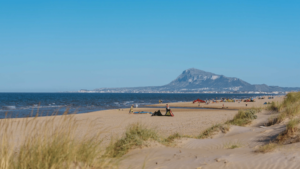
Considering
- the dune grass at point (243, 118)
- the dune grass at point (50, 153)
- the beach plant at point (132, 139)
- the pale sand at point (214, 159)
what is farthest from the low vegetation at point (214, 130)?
the dune grass at point (50, 153)

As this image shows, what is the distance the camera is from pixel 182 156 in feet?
20.2

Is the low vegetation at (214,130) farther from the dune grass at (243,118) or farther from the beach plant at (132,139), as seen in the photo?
the beach plant at (132,139)

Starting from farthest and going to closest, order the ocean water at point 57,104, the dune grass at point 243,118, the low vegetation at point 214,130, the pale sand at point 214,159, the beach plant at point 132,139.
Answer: the ocean water at point 57,104 → the dune grass at point 243,118 → the low vegetation at point 214,130 → the beach plant at point 132,139 → the pale sand at point 214,159

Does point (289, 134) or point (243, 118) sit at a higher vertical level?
point (289, 134)

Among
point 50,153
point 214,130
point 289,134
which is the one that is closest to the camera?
point 50,153

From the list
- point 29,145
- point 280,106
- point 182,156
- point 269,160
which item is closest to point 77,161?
point 29,145

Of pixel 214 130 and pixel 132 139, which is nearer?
pixel 132 139

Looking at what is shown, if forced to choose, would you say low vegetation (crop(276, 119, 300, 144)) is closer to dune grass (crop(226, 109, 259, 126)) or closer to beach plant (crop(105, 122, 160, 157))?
beach plant (crop(105, 122, 160, 157))

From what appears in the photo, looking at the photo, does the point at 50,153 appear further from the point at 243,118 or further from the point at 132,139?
the point at 243,118

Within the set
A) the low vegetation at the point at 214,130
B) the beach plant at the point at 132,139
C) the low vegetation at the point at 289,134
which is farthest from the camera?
the low vegetation at the point at 214,130

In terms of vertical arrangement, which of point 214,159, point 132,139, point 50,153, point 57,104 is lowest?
point 57,104

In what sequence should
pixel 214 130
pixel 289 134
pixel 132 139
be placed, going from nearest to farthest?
pixel 132 139 → pixel 289 134 → pixel 214 130

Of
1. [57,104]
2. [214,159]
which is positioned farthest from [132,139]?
[57,104]

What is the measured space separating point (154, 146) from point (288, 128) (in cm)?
396
